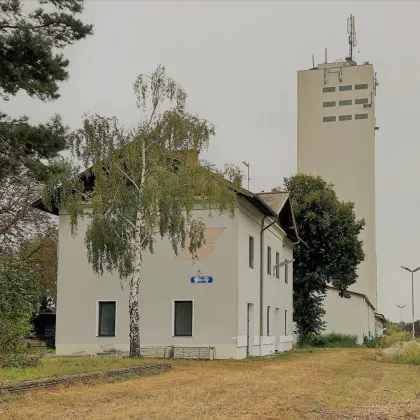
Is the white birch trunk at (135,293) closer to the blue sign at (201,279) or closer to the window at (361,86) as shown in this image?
the blue sign at (201,279)

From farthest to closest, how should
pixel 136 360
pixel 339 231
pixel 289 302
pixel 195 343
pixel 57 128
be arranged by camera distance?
pixel 339 231 < pixel 289 302 < pixel 195 343 < pixel 136 360 < pixel 57 128

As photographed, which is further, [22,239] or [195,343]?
[22,239]

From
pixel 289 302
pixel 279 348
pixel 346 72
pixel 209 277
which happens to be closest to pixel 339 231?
pixel 289 302

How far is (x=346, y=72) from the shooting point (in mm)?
72938

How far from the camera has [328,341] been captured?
148 feet

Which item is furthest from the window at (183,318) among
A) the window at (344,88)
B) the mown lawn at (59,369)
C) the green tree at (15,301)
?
the window at (344,88)

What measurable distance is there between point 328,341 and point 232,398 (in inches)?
1331

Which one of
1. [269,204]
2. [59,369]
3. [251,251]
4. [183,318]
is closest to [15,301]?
[59,369]

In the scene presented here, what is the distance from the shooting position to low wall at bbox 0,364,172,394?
12.6 metres

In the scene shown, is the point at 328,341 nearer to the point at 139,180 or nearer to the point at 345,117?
the point at 139,180

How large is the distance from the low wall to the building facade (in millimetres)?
47452

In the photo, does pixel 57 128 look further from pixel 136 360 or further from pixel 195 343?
pixel 195 343

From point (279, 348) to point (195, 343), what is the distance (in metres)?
9.73

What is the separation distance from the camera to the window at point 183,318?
2523cm
